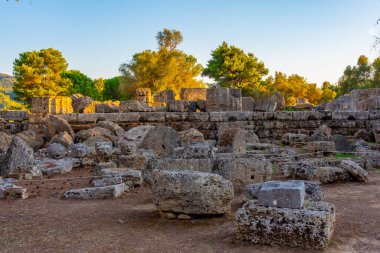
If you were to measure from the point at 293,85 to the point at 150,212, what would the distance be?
4777 cm

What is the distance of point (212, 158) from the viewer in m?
6.76

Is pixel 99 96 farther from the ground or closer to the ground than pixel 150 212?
farther from the ground

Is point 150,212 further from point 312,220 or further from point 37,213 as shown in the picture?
point 312,220

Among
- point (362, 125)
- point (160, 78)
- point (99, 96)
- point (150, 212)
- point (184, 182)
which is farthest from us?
point (99, 96)

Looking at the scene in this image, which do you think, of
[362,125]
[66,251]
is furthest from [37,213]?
[362,125]

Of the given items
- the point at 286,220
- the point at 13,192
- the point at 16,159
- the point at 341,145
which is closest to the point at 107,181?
the point at 13,192

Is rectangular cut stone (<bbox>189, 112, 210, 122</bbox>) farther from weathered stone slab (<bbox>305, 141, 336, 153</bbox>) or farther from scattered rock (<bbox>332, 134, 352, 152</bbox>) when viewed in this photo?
weathered stone slab (<bbox>305, 141, 336, 153</bbox>)

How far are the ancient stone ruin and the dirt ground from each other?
0.69 ft

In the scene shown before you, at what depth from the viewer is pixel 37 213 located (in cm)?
537

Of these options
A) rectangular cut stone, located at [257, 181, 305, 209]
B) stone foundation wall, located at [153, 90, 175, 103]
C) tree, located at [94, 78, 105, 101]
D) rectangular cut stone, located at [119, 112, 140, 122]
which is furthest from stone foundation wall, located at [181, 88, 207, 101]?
tree, located at [94, 78, 105, 101]

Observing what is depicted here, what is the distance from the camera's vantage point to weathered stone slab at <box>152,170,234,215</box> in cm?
468

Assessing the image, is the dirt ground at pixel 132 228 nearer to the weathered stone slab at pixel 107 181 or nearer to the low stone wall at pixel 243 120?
the weathered stone slab at pixel 107 181

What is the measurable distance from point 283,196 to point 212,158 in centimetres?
292

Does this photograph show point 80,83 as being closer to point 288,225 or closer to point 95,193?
point 95,193
